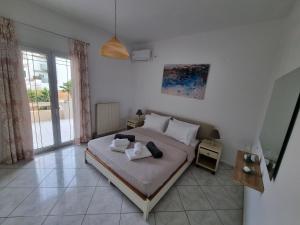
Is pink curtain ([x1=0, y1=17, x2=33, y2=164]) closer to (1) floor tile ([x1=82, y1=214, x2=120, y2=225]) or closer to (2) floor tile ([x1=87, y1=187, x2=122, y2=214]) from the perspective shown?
(2) floor tile ([x1=87, y1=187, x2=122, y2=214])

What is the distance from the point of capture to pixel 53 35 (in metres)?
2.62

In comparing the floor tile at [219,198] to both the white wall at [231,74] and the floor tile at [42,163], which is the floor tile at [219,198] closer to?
the white wall at [231,74]

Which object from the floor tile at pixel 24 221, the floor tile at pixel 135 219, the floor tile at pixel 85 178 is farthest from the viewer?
the floor tile at pixel 85 178

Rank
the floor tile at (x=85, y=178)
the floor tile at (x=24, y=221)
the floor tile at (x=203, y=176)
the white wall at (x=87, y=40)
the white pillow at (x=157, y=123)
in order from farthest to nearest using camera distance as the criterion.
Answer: the white pillow at (x=157, y=123)
the floor tile at (x=203, y=176)
the white wall at (x=87, y=40)
the floor tile at (x=85, y=178)
the floor tile at (x=24, y=221)

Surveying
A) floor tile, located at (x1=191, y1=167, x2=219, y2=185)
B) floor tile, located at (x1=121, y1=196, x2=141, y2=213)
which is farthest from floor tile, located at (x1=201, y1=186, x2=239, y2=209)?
floor tile, located at (x1=121, y1=196, x2=141, y2=213)

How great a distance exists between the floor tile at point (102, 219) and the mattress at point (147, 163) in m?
0.42

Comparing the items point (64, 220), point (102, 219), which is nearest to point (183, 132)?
point (102, 219)

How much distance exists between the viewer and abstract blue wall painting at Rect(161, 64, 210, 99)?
118 inches

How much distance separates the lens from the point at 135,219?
5.43 ft

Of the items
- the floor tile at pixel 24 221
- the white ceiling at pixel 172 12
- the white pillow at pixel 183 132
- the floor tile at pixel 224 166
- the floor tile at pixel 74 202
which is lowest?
the floor tile at pixel 24 221

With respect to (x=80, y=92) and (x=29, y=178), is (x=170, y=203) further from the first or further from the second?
(x=80, y=92)

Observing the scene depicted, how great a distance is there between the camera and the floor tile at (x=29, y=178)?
2033mm

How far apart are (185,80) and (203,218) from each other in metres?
2.57

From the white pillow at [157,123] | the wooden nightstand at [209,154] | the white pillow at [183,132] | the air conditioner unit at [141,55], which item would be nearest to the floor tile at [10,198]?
the white pillow at [157,123]
